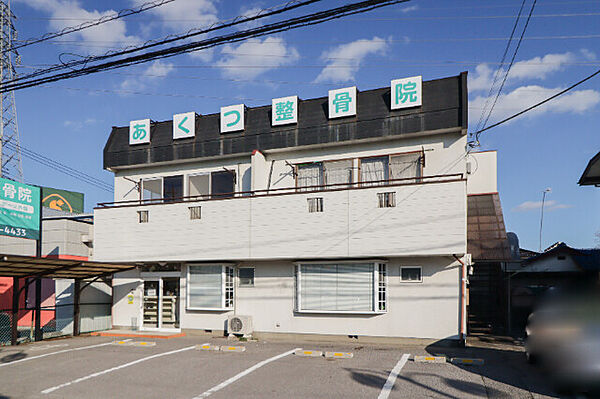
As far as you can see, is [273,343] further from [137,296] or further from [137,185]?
[137,185]

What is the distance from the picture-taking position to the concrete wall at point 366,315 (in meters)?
13.1

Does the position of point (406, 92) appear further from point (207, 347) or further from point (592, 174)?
point (207, 347)

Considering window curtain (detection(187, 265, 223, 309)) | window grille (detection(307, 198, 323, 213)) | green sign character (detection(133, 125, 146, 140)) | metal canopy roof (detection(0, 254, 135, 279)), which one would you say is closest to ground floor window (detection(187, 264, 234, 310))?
window curtain (detection(187, 265, 223, 309))

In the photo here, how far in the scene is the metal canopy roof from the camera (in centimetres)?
1244

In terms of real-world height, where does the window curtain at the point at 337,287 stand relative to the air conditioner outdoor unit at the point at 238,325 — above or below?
above

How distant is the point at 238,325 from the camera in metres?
14.7

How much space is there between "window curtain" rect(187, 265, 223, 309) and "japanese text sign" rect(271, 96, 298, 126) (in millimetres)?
5519

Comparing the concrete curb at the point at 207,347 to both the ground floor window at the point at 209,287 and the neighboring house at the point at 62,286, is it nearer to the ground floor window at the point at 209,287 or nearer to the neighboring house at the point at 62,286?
the ground floor window at the point at 209,287

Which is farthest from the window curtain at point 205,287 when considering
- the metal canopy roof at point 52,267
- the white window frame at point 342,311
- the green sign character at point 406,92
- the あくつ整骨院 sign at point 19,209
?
the green sign character at point 406,92

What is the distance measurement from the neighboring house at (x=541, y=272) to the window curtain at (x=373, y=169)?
5567mm

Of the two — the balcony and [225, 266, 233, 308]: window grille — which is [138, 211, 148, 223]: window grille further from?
[225, 266, 233, 308]: window grille

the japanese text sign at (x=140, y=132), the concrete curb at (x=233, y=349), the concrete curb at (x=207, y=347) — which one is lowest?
the concrete curb at (x=207, y=347)

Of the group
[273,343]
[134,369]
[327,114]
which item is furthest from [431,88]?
[134,369]

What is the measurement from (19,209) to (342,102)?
10.9m
